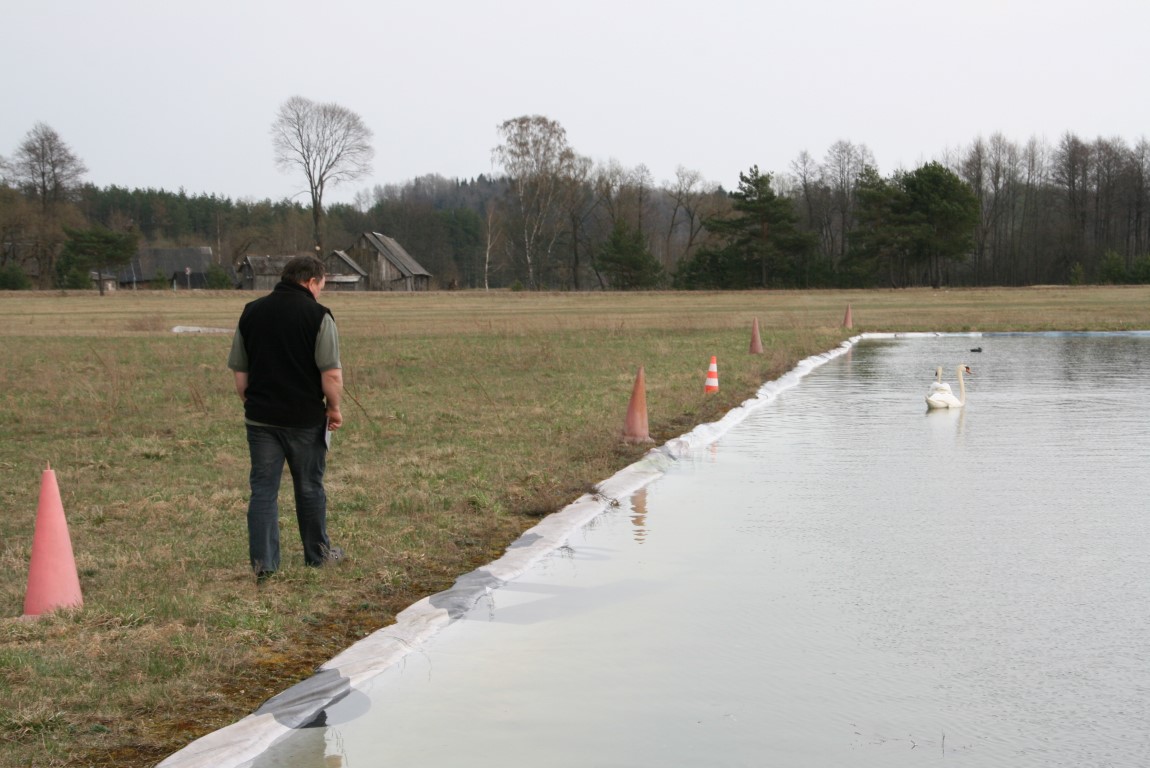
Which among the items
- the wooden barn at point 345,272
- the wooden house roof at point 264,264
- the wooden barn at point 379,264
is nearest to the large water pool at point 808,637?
the wooden barn at point 345,272

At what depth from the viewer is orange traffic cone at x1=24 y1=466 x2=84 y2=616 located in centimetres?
615

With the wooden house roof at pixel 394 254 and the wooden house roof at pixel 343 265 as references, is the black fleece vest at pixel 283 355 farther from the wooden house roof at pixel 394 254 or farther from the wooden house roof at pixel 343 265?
the wooden house roof at pixel 394 254

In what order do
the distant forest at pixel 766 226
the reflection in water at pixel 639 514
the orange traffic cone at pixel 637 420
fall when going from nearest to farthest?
the reflection in water at pixel 639 514 → the orange traffic cone at pixel 637 420 → the distant forest at pixel 766 226

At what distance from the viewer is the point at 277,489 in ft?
23.3

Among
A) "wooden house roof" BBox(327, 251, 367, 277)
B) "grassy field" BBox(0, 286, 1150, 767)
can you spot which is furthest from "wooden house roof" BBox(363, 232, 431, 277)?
"grassy field" BBox(0, 286, 1150, 767)

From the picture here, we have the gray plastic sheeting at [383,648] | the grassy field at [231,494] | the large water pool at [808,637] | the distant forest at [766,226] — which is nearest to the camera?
the gray plastic sheeting at [383,648]

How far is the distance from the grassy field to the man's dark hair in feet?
5.66

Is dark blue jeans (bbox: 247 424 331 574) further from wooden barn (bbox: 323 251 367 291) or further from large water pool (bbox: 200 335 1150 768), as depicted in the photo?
wooden barn (bbox: 323 251 367 291)

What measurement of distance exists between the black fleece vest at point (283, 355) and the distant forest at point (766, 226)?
72764 millimetres

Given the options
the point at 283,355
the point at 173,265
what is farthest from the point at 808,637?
the point at 173,265

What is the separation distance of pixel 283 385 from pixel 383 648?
6.50 ft

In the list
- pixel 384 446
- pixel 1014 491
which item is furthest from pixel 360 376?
pixel 1014 491

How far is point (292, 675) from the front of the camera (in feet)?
17.4

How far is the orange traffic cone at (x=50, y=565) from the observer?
6.15m
